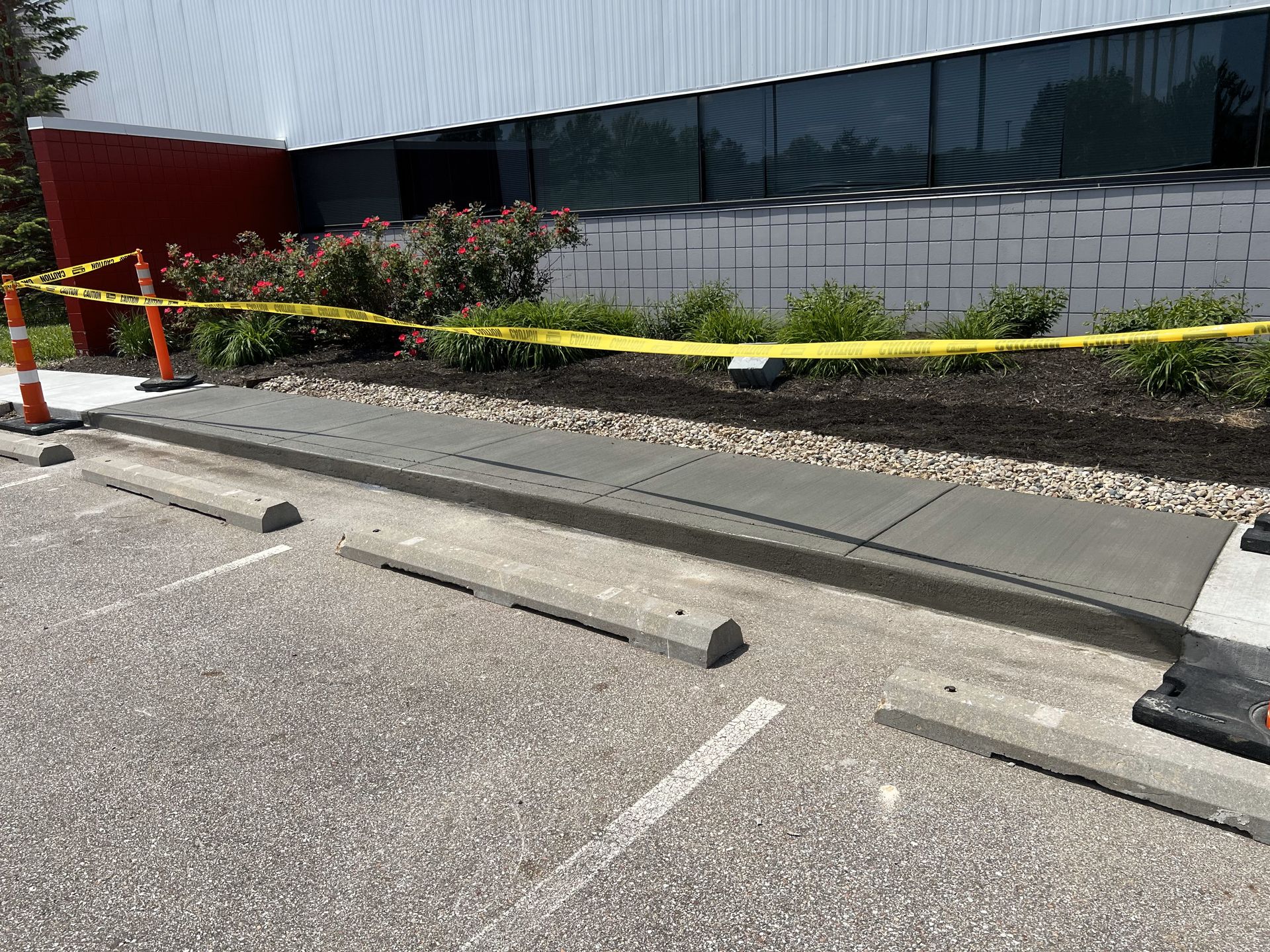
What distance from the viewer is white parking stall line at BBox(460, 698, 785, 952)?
8.69ft

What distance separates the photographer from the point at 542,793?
3262 millimetres

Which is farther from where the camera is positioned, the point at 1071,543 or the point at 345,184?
the point at 345,184

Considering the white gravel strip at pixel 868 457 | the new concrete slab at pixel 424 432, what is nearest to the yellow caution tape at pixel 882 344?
the white gravel strip at pixel 868 457

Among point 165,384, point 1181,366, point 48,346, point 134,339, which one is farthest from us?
point 48,346

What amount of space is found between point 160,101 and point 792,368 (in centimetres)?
1572

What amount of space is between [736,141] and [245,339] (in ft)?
22.2

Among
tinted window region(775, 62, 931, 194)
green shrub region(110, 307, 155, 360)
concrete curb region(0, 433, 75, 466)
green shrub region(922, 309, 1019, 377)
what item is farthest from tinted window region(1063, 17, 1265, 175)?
green shrub region(110, 307, 155, 360)

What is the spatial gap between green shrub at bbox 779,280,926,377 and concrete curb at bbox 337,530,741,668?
4.98 meters

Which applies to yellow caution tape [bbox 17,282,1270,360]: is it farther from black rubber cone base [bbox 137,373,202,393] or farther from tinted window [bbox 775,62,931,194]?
tinted window [bbox 775,62,931,194]

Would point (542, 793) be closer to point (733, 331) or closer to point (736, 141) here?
point (733, 331)

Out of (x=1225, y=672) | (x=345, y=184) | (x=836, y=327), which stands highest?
(x=345, y=184)

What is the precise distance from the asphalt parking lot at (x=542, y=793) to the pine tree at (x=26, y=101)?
19639mm

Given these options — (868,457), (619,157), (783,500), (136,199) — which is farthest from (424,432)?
(136,199)

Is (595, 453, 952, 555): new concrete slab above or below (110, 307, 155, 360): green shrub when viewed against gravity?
below
